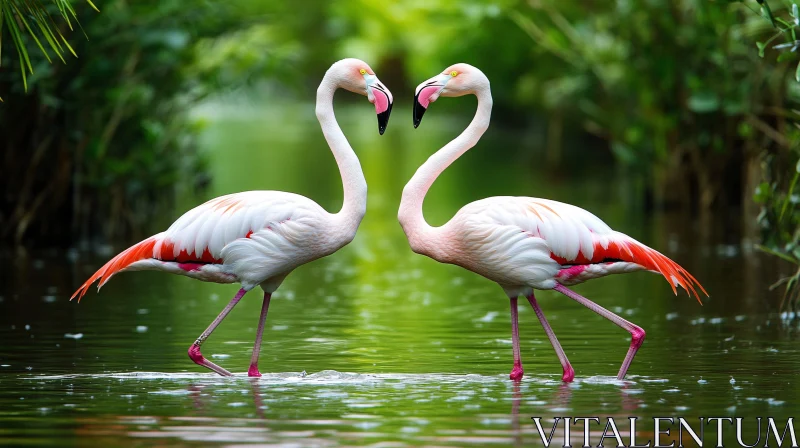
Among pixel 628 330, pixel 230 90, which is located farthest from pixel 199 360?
pixel 230 90

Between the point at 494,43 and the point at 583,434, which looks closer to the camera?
the point at 583,434

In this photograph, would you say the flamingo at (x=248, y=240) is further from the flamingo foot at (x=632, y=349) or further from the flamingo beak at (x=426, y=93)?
the flamingo foot at (x=632, y=349)

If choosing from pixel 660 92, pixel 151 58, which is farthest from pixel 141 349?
pixel 660 92

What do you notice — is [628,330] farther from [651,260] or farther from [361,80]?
[361,80]

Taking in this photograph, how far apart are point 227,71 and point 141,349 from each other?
835cm

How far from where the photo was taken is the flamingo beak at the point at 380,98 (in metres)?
8.08

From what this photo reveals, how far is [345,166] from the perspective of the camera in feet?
27.0

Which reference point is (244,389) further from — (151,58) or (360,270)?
(151,58)

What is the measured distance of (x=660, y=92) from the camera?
18.2 m

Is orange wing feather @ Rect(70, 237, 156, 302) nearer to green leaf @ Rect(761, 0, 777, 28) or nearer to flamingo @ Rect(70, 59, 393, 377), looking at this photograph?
flamingo @ Rect(70, 59, 393, 377)

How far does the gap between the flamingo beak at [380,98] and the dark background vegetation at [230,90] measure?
2.95 meters

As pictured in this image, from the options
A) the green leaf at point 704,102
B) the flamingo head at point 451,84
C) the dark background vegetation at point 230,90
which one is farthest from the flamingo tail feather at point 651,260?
the green leaf at point 704,102

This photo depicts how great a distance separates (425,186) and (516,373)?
1.26 metres

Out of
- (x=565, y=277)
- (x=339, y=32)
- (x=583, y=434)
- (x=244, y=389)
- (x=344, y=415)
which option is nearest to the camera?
(x=583, y=434)
